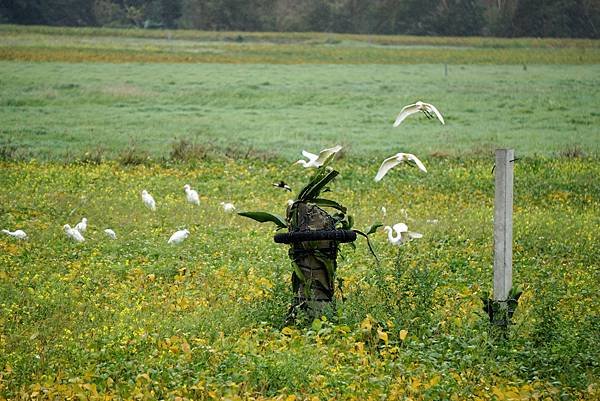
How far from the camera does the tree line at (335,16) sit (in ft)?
293

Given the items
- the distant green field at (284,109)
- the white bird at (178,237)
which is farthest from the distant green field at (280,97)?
the white bird at (178,237)

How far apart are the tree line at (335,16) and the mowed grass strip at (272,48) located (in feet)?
8.90

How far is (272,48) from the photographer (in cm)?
8225

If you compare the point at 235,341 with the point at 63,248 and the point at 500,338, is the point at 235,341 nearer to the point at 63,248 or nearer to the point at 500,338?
the point at 500,338

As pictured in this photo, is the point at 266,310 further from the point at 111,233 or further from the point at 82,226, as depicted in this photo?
the point at 82,226

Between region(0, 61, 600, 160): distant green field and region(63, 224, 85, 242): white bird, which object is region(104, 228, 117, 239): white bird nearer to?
region(63, 224, 85, 242): white bird

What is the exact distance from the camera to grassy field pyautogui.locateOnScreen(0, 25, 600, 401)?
8.08 metres

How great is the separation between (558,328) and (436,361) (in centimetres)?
149

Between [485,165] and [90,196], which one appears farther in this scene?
[485,165]

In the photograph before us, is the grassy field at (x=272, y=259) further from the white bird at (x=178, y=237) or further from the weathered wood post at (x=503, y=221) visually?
the weathered wood post at (x=503, y=221)

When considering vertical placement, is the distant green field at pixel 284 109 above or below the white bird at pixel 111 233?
below

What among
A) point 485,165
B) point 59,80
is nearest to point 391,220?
point 485,165

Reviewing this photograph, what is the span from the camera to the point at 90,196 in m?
18.2

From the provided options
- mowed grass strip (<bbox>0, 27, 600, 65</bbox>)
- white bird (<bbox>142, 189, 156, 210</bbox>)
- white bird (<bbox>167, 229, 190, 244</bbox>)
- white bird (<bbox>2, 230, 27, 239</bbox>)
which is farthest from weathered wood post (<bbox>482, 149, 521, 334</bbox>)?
mowed grass strip (<bbox>0, 27, 600, 65</bbox>)
